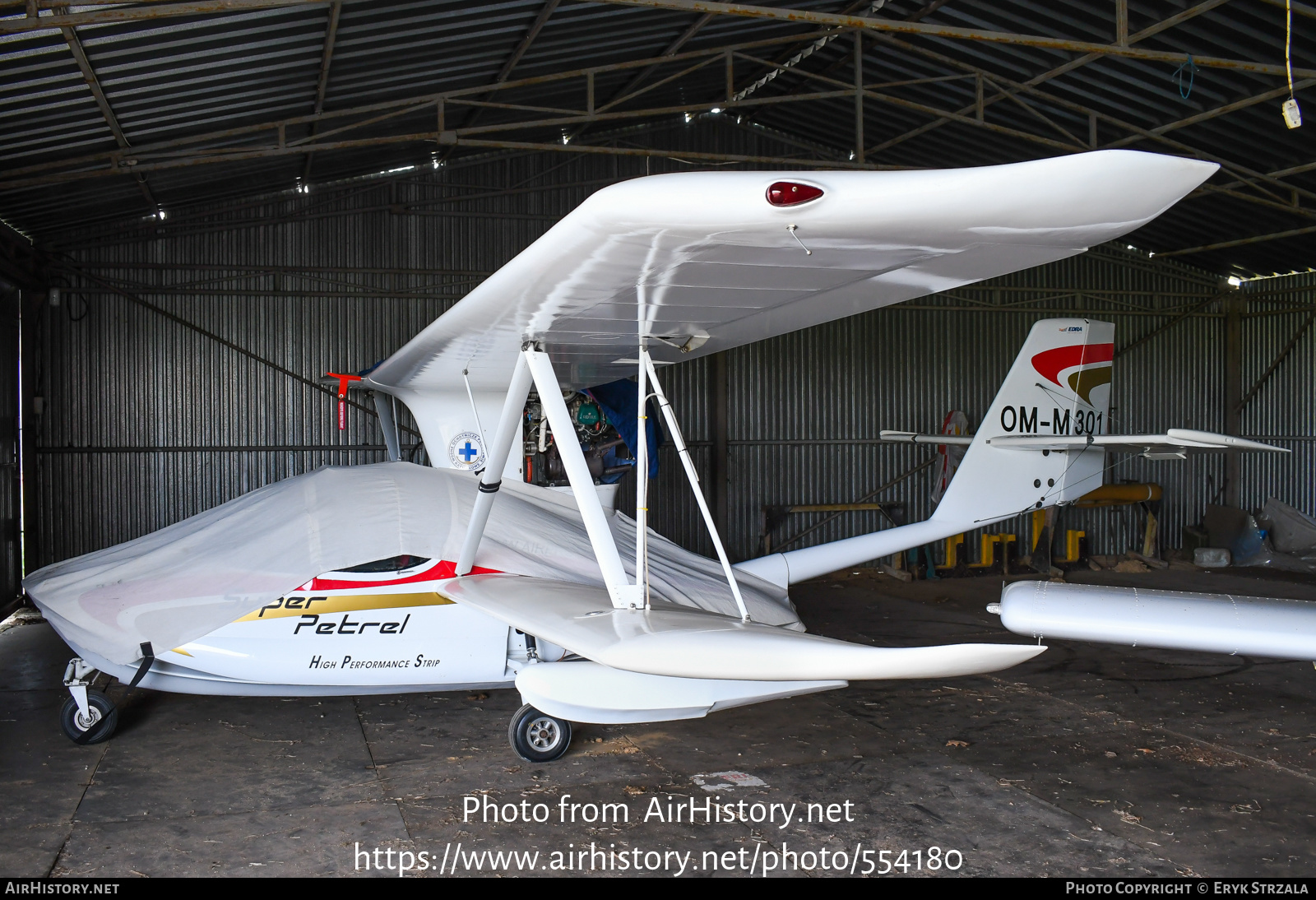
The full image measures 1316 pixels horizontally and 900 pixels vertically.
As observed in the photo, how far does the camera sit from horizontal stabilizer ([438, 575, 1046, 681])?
9.61ft

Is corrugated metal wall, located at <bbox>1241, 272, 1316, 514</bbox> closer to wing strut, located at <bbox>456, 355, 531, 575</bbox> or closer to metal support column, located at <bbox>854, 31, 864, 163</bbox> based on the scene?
metal support column, located at <bbox>854, 31, 864, 163</bbox>

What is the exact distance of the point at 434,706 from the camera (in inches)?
255

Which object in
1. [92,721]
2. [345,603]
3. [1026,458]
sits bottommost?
[92,721]

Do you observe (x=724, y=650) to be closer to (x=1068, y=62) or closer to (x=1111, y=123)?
(x=1068, y=62)

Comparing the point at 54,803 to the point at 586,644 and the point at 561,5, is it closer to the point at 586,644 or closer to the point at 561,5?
the point at 586,644

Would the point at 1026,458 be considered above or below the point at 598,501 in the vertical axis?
above

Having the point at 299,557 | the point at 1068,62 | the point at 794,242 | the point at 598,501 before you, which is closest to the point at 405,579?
the point at 299,557

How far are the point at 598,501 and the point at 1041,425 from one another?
212 inches

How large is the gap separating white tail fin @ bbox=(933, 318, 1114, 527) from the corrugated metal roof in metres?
2.97

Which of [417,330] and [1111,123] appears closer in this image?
[1111,123]

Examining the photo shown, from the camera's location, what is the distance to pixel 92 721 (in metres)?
5.50

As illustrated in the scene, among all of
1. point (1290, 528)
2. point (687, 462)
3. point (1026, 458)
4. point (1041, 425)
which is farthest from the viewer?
point (1290, 528)

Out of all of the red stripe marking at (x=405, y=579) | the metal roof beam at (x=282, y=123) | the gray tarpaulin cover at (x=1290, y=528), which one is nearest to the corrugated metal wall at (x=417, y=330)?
the gray tarpaulin cover at (x=1290, y=528)

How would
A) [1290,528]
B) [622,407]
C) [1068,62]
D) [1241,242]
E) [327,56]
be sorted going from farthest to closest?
[1290,528], [1241,242], [1068,62], [327,56], [622,407]
